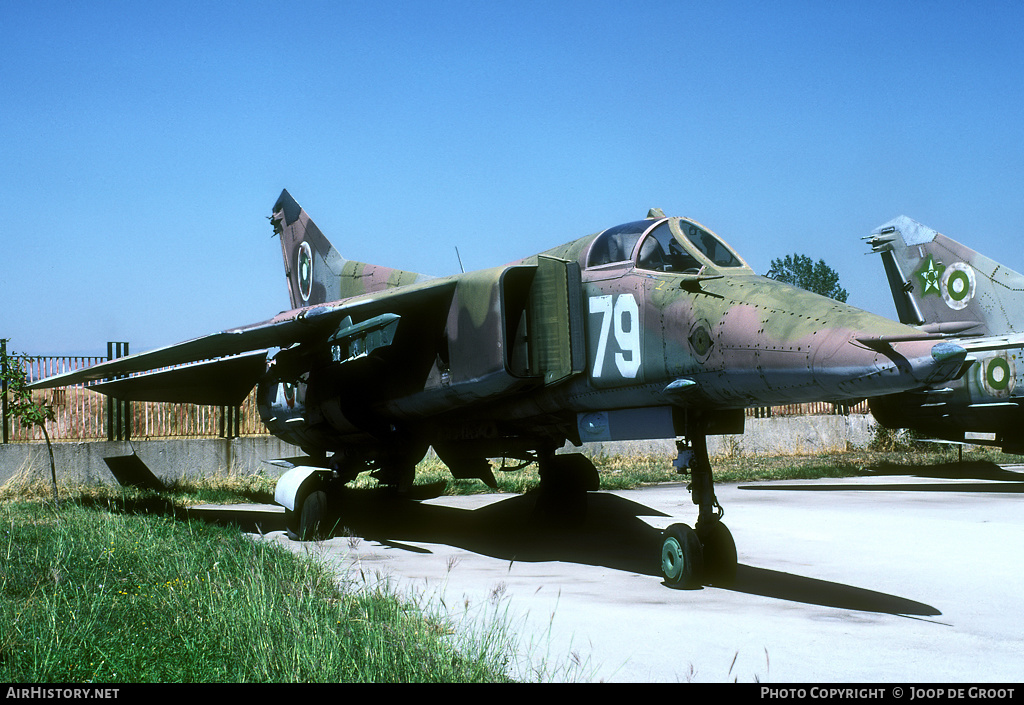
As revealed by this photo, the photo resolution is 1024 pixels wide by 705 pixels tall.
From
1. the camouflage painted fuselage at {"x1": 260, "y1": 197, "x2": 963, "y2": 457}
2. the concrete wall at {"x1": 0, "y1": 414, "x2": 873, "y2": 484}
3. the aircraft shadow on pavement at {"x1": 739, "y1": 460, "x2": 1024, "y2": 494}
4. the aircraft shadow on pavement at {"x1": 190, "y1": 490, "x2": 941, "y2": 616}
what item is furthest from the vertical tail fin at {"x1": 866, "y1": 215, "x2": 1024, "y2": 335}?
the camouflage painted fuselage at {"x1": 260, "y1": 197, "x2": 963, "y2": 457}

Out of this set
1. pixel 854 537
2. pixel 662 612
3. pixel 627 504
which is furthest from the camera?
pixel 627 504

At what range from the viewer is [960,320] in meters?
17.0

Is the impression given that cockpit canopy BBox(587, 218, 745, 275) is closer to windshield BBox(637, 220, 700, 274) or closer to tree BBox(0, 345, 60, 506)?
windshield BBox(637, 220, 700, 274)

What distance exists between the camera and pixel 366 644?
168 inches

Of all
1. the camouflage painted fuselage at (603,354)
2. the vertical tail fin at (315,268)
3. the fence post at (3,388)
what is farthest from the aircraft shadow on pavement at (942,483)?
the fence post at (3,388)

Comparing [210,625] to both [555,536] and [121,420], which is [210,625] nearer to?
[555,536]

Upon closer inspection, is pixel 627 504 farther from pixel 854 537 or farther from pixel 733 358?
pixel 733 358

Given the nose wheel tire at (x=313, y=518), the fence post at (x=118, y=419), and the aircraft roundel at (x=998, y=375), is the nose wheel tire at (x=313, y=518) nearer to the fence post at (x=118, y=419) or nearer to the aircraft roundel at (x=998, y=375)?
the fence post at (x=118, y=419)

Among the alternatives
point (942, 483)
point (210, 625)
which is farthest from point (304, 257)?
point (942, 483)

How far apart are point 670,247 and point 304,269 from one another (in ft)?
27.5

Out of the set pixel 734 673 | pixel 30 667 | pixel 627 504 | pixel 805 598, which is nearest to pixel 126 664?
pixel 30 667

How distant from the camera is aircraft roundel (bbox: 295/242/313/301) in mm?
13844

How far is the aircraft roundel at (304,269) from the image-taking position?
1384 cm
